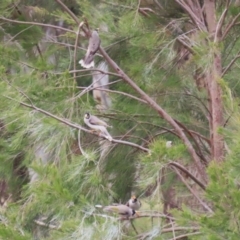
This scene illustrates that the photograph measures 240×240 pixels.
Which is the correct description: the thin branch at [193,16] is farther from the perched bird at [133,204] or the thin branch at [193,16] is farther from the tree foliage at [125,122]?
the perched bird at [133,204]

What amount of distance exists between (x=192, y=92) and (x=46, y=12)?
53.3 inches

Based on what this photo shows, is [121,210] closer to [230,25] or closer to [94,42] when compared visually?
[94,42]

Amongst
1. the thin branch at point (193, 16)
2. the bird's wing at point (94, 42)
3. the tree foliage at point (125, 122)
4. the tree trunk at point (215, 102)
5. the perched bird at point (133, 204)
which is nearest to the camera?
the tree foliage at point (125, 122)

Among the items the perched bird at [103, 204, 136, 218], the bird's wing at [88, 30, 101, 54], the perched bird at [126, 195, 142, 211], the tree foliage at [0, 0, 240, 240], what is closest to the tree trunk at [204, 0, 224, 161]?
the tree foliage at [0, 0, 240, 240]

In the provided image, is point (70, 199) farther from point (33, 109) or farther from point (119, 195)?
point (119, 195)

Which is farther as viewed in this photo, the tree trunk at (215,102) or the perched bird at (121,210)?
the tree trunk at (215,102)

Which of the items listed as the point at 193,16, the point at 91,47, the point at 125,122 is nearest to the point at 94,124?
the point at 91,47

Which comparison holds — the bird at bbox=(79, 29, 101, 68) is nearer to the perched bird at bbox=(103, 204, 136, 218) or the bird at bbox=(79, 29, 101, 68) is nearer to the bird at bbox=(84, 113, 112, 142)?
the bird at bbox=(84, 113, 112, 142)

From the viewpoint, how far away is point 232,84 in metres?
4.80

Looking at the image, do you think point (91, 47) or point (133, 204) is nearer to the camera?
point (133, 204)

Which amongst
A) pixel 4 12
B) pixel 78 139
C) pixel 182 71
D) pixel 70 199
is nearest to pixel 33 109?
pixel 78 139

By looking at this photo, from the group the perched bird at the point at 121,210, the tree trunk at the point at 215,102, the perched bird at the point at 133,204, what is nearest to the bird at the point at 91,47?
the tree trunk at the point at 215,102

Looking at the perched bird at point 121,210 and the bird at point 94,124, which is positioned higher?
the bird at point 94,124

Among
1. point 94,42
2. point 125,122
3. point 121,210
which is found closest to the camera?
point 121,210
